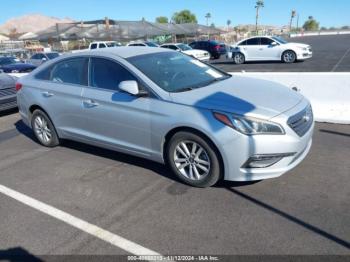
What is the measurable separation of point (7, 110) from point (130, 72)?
6.27 m

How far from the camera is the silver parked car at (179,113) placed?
359 centimetres

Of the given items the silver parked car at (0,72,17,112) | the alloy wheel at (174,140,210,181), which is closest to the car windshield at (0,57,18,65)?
the silver parked car at (0,72,17,112)

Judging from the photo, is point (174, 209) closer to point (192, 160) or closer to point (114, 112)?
point (192, 160)

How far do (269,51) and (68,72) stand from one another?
1554 centimetres

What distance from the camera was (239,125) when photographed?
3.56 m

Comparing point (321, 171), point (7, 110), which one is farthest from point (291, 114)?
point (7, 110)

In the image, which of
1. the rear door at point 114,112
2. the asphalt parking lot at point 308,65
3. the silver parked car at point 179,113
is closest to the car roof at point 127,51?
the silver parked car at point 179,113

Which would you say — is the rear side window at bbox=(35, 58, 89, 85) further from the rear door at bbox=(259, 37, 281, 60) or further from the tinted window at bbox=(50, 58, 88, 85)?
the rear door at bbox=(259, 37, 281, 60)

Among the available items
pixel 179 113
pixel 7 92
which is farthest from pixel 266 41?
pixel 179 113

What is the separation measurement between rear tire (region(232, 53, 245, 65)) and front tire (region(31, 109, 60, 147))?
16246 millimetres

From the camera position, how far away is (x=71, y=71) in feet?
16.9

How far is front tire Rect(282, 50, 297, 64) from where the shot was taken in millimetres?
18016

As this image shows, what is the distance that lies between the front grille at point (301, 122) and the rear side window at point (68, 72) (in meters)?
2.92

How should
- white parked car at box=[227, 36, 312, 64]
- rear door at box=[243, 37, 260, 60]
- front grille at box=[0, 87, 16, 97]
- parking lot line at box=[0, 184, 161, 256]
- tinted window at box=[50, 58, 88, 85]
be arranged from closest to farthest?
parking lot line at box=[0, 184, 161, 256]
tinted window at box=[50, 58, 88, 85]
front grille at box=[0, 87, 16, 97]
white parked car at box=[227, 36, 312, 64]
rear door at box=[243, 37, 260, 60]
